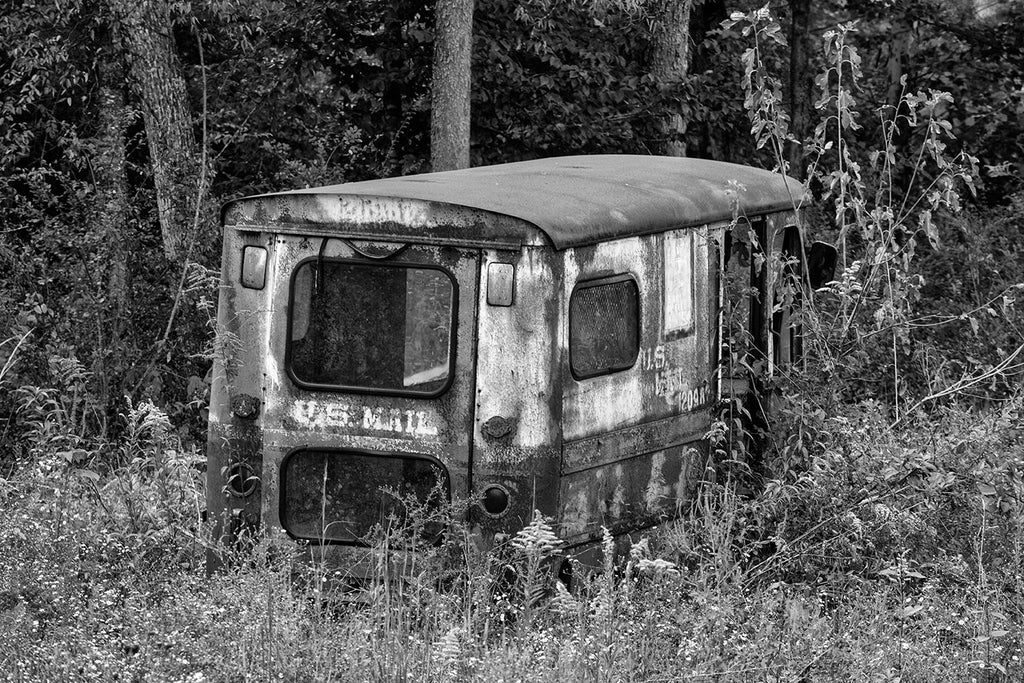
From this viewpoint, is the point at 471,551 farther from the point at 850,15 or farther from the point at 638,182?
the point at 850,15

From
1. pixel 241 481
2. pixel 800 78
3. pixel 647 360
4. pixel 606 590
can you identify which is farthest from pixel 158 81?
pixel 606 590

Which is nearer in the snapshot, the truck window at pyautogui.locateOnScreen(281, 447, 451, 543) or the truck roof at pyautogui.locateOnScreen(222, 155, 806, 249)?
the truck roof at pyautogui.locateOnScreen(222, 155, 806, 249)

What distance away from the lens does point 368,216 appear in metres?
5.67

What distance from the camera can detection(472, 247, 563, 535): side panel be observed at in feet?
18.0

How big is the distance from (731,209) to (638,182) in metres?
0.56

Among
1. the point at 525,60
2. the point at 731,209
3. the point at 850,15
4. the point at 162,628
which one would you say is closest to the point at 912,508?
the point at 731,209

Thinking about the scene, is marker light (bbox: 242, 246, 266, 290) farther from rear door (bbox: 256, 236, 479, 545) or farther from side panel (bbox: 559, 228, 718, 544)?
side panel (bbox: 559, 228, 718, 544)

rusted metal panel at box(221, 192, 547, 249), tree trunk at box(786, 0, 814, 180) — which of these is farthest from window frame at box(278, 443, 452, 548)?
tree trunk at box(786, 0, 814, 180)

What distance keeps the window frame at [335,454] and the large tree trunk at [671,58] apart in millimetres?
8400

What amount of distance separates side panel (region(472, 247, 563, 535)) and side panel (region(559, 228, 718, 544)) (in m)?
0.10

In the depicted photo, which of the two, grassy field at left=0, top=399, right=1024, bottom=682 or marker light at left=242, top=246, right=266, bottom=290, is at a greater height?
marker light at left=242, top=246, right=266, bottom=290

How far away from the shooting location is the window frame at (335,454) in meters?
5.66

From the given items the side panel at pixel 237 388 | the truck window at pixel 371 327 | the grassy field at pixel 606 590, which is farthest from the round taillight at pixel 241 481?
the truck window at pixel 371 327

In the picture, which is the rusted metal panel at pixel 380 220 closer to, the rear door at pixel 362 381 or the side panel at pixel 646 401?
the rear door at pixel 362 381
